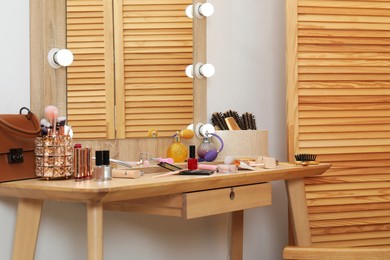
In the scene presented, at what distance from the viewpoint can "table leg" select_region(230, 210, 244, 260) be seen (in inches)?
105

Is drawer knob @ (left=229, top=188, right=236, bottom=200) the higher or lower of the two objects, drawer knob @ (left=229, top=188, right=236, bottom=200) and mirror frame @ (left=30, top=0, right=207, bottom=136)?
the lower

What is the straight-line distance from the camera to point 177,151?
2.29 meters

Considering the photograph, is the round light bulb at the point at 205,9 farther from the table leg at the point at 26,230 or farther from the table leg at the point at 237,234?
the table leg at the point at 26,230

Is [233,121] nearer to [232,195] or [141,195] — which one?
[232,195]

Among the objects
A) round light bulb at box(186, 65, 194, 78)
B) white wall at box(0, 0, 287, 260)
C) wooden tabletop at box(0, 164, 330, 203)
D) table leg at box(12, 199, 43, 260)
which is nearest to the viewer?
wooden tabletop at box(0, 164, 330, 203)

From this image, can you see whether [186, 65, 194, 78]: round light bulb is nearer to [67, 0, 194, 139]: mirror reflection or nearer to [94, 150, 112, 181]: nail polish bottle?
[67, 0, 194, 139]: mirror reflection

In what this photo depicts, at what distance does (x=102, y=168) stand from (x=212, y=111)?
995mm

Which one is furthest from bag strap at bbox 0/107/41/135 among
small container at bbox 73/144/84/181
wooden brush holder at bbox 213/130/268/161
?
wooden brush holder at bbox 213/130/268/161

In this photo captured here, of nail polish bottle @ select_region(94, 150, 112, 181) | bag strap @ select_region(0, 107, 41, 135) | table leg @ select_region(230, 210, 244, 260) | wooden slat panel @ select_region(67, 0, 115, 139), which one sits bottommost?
table leg @ select_region(230, 210, 244, 260)

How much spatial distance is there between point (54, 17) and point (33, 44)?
0.36ft

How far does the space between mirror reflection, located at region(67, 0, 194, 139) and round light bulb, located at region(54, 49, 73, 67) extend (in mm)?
20

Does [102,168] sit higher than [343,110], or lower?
lower

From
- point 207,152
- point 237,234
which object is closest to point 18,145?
point 207,152

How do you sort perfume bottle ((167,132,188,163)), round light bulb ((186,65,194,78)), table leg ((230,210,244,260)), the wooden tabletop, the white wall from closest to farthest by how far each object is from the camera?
1. the wooden tabletop
2. the white wall
3. perfume bottle ((167,132,188,163))
4. round light bulb ((186,65,194,78))
5. table leg ((230,210,244,260))
